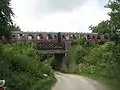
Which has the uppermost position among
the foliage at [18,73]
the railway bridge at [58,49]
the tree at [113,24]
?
the tree at [113,24]

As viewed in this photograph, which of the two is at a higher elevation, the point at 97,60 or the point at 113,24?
the point at 113,24

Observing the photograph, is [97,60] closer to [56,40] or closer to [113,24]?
[56,40]

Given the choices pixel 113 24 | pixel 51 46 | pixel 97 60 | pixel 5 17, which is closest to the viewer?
pixel 113 24

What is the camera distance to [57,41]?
6300 centimetres

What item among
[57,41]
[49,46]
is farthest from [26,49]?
[57,41]

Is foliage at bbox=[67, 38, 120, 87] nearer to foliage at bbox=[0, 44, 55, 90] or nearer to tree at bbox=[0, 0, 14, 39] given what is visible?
foliage at bbox=[0, 44, 55, 90]

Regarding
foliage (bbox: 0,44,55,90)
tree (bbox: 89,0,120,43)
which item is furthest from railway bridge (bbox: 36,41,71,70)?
tree (bbox: 89,0,120,43)

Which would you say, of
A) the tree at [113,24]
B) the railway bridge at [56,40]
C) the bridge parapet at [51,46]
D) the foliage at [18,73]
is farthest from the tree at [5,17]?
the bridge parapet at [51,46]

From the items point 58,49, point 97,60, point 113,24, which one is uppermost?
point 113,24

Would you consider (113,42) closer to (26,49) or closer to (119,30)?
(119,30)

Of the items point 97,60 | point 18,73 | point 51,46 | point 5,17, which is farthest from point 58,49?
point 18,73

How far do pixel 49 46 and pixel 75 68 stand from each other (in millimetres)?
9516

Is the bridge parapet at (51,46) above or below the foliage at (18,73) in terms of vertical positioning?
below

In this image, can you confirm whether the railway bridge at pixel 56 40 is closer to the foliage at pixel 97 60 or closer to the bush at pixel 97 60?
the bush at pixel 97 60
